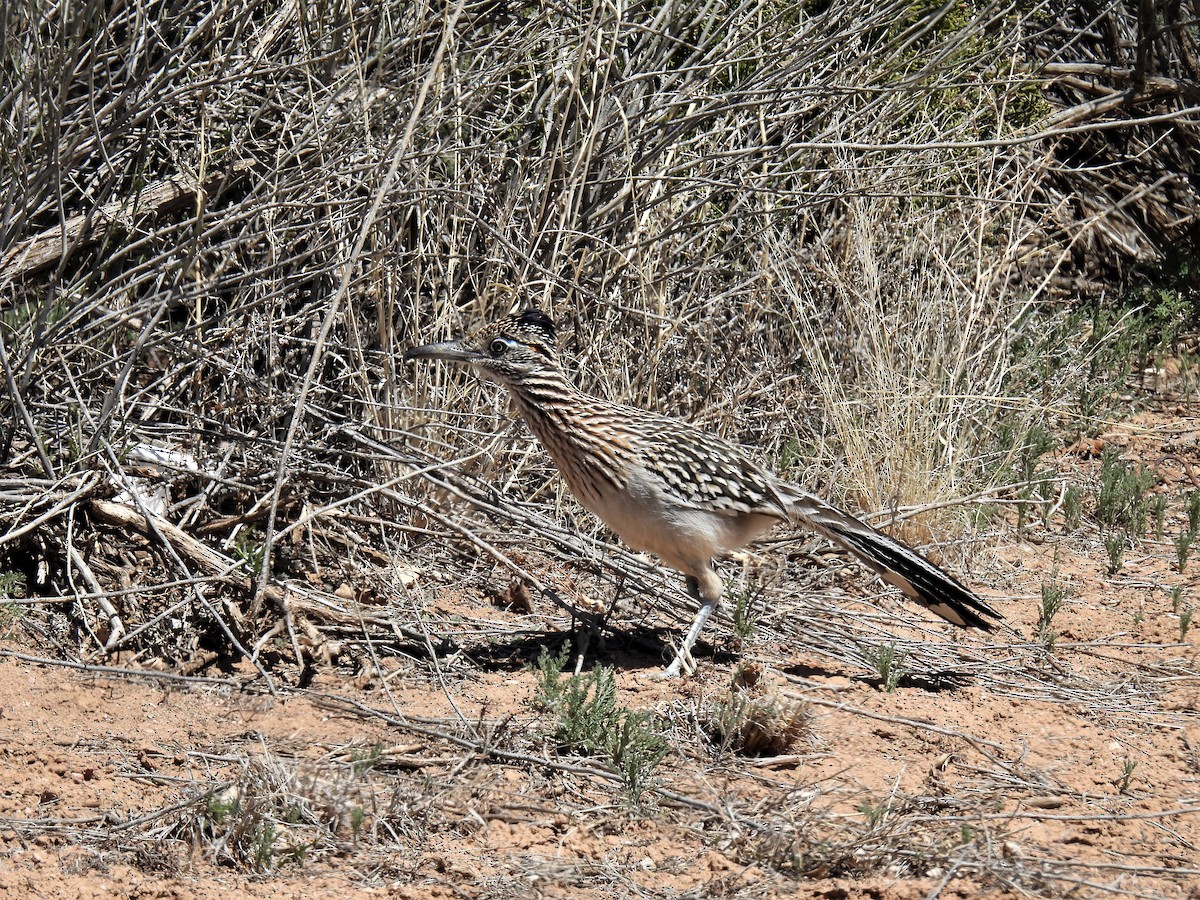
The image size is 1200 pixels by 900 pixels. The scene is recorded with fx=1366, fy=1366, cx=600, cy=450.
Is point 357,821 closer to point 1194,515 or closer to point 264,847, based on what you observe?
point 264,847

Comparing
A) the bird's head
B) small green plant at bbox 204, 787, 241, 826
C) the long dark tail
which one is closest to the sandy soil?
small green plant at bbox 204, 787, 241, 826

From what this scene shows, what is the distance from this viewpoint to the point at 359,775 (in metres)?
4.05

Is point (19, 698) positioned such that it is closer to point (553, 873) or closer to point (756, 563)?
point (553, 873)

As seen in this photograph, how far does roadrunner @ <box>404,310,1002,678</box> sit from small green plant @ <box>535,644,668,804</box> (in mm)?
871

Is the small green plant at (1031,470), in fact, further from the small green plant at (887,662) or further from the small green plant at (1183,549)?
the small green plant at (887,662)

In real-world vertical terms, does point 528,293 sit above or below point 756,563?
above

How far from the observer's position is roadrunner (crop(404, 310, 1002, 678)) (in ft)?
17.7

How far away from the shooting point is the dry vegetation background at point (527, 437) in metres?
4.09

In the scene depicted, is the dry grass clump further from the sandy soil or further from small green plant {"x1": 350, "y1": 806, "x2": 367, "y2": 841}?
small green plant {"x1": 350, "y1": 806, "x2": 367, "y2": 841}

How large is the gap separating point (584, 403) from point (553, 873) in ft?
7.31

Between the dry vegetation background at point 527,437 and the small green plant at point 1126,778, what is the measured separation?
32 mm

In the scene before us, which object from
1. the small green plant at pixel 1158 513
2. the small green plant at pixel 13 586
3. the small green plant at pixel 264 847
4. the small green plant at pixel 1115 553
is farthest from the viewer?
the small green plant at pixel 1158 513

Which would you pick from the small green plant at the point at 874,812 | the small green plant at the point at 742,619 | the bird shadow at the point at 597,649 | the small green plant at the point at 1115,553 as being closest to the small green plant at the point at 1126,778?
the small green plant at the point at 874,812

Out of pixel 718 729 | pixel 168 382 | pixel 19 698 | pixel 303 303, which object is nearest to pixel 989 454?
pixel 718 729
